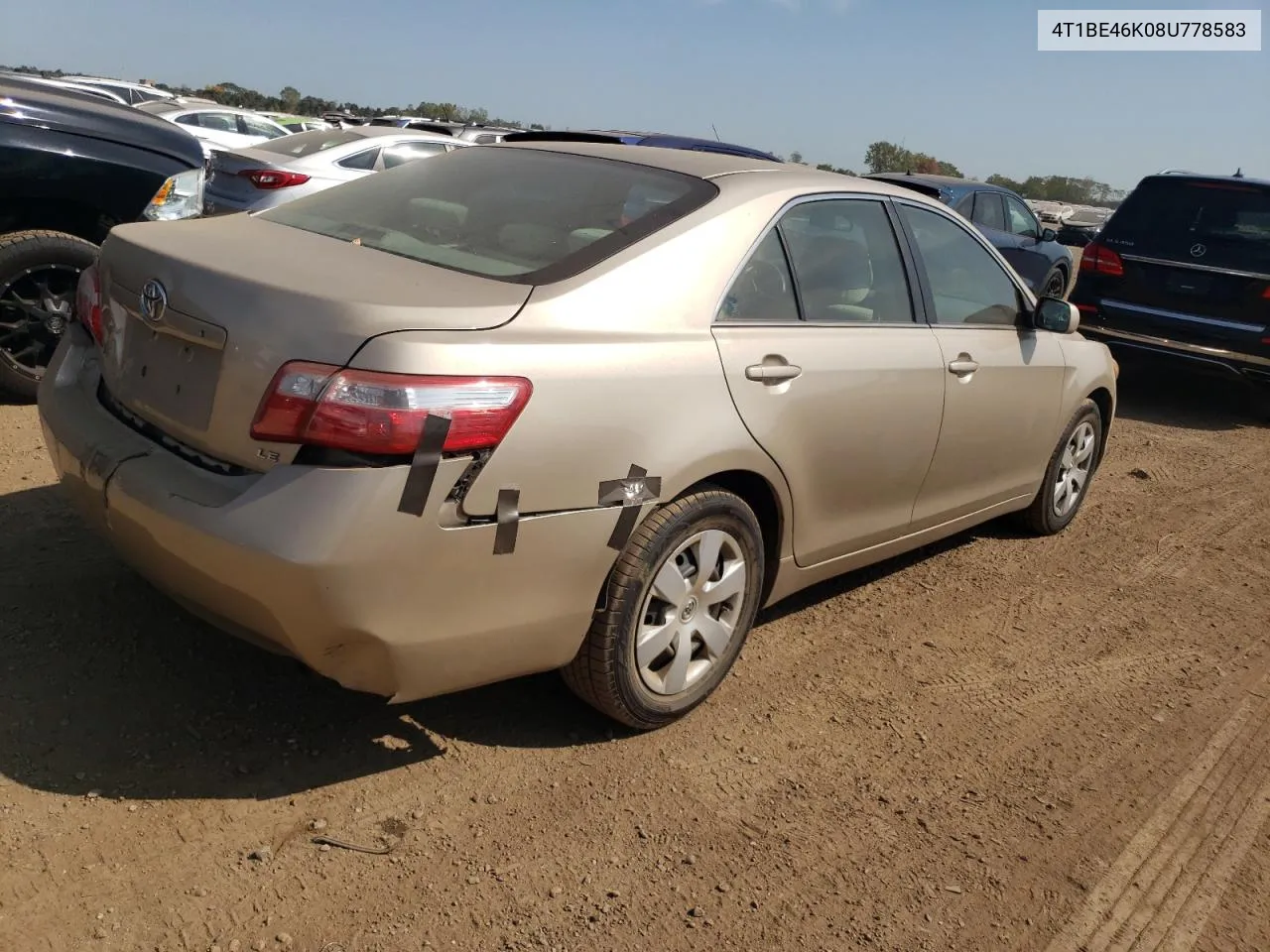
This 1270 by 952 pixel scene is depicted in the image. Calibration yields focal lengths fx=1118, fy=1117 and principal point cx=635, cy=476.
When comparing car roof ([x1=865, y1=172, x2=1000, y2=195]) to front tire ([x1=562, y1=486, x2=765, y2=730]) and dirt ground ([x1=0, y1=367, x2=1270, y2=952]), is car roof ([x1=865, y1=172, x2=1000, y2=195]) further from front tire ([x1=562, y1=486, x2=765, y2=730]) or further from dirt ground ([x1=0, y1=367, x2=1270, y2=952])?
front tire ([x1=562, y1=486, x2=765, y2=730])

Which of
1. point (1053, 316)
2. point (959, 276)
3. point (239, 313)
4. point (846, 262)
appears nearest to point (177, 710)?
point (239, 313)

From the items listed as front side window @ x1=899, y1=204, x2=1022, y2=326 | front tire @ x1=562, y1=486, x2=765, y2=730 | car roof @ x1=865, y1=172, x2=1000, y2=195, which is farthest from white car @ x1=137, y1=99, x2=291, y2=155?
front tire @ x1=562, y1=486, x2=765, y2=730

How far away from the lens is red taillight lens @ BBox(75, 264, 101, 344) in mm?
3197

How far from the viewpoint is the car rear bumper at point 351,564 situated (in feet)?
8.07

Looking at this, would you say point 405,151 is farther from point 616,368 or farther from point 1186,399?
point 616,368

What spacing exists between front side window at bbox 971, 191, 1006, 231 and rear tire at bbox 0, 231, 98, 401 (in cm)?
888

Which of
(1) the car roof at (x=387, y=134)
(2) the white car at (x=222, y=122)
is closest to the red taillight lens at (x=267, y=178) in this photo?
(1) the car roof at (x=387, y=134)

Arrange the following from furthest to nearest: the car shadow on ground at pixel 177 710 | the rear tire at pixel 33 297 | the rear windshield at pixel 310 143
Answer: the rear windshield at pixel 310 143 < the rear tire at pixel 33 297 < the car shadow on ground at pixel 177 710

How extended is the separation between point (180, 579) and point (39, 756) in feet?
2.05

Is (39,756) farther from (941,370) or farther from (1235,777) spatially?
(1235,777)

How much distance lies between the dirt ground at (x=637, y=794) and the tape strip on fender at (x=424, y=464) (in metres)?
0.88

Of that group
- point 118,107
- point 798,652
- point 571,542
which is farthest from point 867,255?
point 118,107

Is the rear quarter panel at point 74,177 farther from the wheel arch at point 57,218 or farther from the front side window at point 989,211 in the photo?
the front side window at point 989,211

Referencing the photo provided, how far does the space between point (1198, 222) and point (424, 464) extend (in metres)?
7.93
